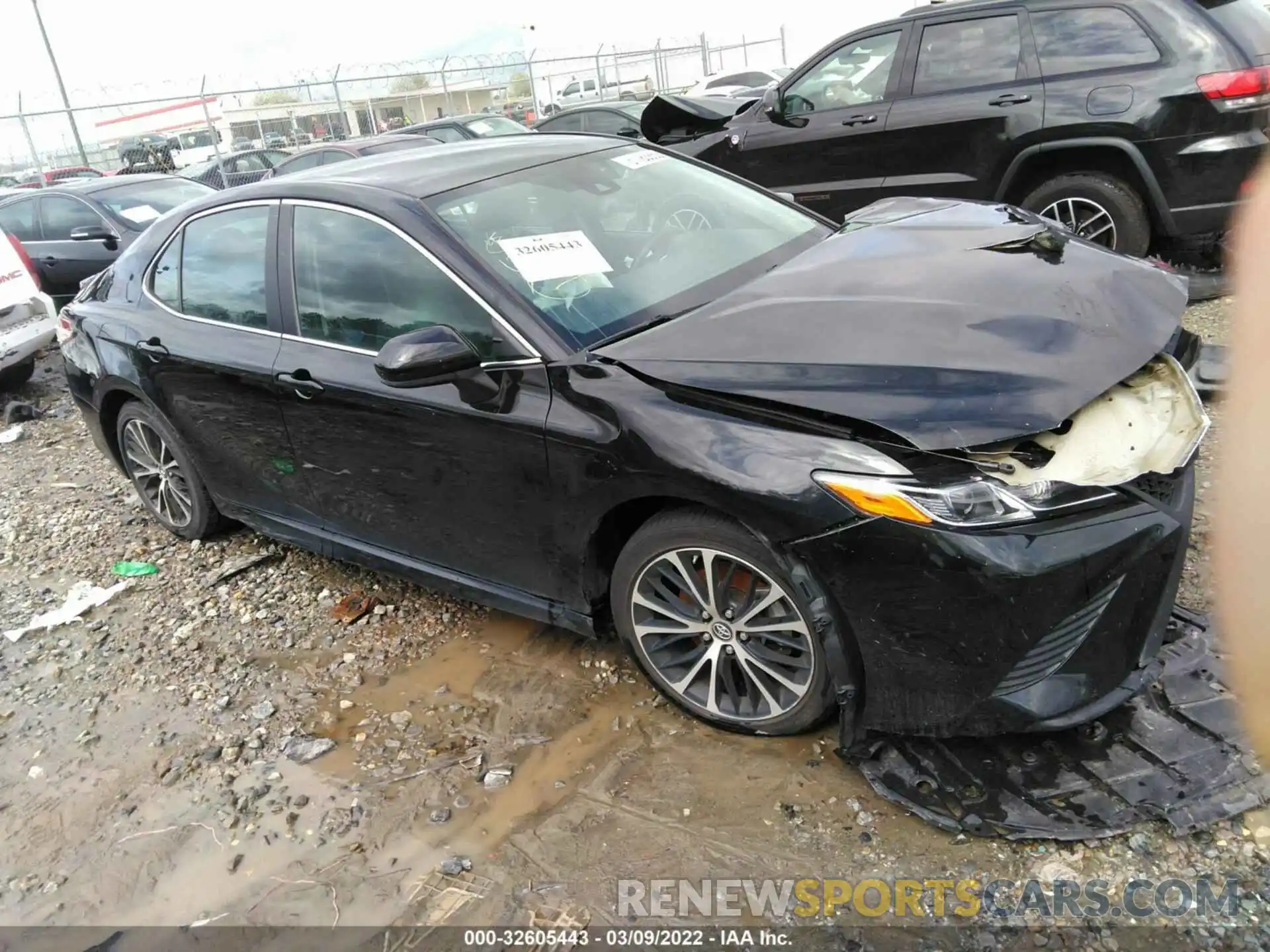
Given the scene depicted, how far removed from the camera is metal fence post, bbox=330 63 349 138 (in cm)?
2161

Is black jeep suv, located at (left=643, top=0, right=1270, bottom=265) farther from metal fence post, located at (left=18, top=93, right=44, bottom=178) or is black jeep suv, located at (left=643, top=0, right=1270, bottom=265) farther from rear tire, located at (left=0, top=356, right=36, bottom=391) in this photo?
metal fence post, located at (left=18, top=93, right=44, bottom=178)

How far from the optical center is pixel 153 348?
4.05 meters

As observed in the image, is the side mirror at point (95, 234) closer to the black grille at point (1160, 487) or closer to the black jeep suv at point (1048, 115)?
the black jeep suv at point (1048, 115)

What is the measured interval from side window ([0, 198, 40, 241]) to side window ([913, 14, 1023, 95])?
886 centimetres

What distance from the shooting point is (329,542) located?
12.2ft

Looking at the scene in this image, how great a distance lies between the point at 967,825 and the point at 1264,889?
64cm

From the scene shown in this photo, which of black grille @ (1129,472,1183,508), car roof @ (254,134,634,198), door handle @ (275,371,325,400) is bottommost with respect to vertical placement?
black grille @ (1129,472,1183,508)

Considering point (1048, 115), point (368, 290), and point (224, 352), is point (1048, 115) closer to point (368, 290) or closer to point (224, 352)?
point (368, 290)

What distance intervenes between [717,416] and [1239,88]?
4490 millimetres

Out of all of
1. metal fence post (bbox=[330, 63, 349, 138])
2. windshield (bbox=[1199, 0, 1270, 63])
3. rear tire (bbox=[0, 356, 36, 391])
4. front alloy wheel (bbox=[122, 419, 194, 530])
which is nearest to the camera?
front alloy wheel (bbox=[122, 419, 194, 530])

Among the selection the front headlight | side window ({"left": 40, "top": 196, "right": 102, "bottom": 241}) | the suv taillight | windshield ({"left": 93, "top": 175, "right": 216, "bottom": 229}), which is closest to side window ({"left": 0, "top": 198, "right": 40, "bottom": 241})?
side window ({"left": 40, "top": 196, "right": 102, "bottom": 241})

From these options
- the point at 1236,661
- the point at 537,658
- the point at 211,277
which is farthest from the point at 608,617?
the point at 211,277

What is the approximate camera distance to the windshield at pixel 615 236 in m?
2.95

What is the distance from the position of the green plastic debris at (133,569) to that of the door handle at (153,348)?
1.14m
